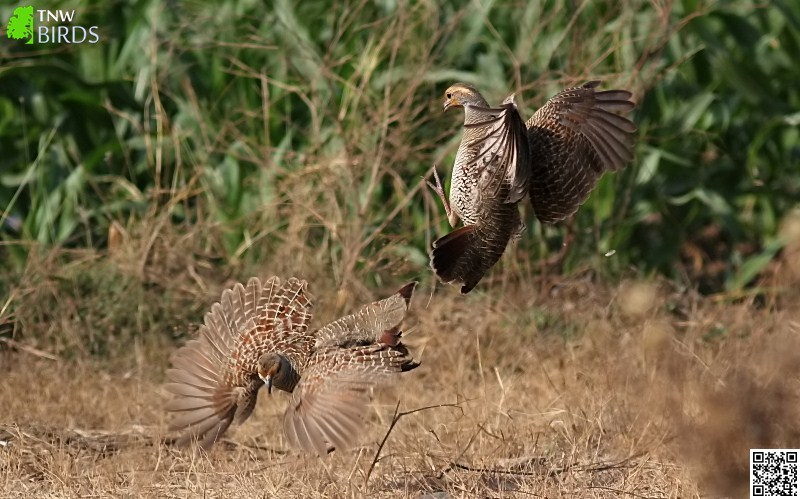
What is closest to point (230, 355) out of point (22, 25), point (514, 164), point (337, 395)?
point (337, 395)

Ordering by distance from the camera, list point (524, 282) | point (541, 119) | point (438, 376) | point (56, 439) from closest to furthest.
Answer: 1. point (541, 119)
2. point (56, 439)
3. point (438, 376)
4. point (524, 282)

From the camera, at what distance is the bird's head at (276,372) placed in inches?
195

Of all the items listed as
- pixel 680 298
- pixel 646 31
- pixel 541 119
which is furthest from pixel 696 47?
pixel 541 119

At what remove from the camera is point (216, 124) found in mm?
8320

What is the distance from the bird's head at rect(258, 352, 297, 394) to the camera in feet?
16.3

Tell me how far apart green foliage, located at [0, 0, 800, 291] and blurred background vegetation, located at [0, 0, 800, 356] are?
2cm

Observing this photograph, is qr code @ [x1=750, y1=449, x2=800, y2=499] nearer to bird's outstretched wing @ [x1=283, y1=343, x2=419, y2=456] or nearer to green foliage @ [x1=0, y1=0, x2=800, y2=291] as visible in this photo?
bird's outstretched wing @ [x1=283, y1=343, x2=419, y2=456]

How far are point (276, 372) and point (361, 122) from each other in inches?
117

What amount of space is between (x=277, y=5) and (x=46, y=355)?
2.59 metres

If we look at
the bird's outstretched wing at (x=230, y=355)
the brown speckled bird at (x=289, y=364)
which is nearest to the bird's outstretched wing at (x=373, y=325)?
the brown speckled bird at (x=289, y=364)

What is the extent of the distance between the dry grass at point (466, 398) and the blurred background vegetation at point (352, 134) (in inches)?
7.3

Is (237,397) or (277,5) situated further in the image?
(277,5)

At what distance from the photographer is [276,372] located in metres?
4.98

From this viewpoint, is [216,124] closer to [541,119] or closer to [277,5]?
[277,5]
